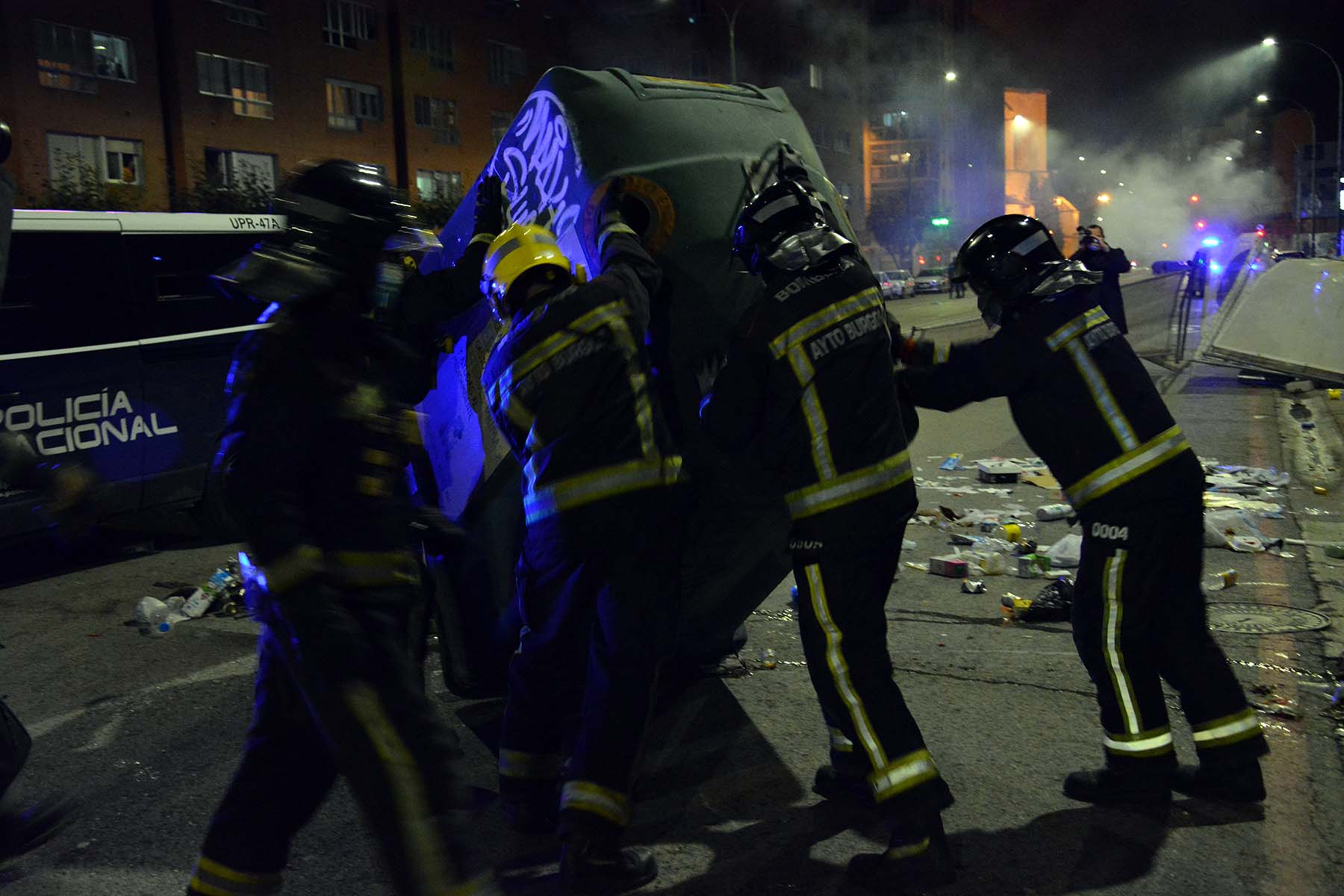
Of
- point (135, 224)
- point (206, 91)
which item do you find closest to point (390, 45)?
point (206, 91)

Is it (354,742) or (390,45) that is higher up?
(390,45)

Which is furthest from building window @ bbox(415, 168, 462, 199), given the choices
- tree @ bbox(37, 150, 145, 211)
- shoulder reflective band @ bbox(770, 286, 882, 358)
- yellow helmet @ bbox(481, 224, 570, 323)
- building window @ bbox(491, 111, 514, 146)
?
shoulder reflective band @ bbox(770, 286, 882, 358)

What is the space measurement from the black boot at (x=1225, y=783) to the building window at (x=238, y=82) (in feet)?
101

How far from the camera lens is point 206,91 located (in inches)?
1145

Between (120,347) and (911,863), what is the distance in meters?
5.80

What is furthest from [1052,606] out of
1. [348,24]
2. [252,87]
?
[348,24]

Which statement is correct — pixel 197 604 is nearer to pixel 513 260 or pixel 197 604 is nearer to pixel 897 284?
pixel 513 260

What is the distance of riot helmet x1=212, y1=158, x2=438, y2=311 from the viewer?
2.35m

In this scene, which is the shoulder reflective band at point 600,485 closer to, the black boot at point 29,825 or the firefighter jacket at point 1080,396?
the firefighter jacket at point 1080,396

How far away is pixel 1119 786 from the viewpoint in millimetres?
3328

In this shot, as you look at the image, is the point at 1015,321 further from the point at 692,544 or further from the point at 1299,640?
the point at 1299,640

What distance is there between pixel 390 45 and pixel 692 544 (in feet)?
116

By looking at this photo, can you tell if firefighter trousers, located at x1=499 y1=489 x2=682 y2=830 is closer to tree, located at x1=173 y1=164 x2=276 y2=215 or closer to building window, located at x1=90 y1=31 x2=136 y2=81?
tree, located at x1=173 y1=164 x2=276 y2=215

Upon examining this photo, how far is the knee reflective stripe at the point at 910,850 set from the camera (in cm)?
290
